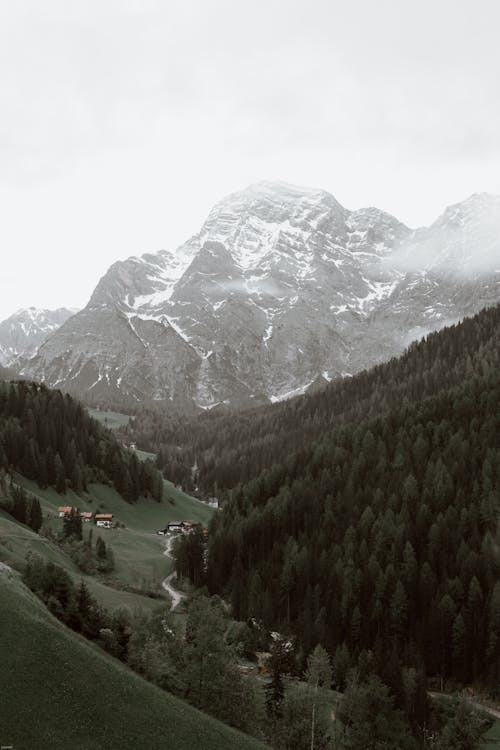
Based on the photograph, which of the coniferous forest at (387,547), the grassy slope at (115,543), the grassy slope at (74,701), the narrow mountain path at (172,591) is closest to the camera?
the grassy slope at (74,701)

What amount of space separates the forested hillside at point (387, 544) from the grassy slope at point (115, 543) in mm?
17847

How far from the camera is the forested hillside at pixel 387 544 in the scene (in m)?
109

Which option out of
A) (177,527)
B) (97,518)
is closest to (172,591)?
(97,518)

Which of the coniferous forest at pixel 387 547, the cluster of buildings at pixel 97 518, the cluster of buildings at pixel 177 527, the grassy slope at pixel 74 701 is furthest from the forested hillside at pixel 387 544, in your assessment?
the grassy slope at pixel 74 701

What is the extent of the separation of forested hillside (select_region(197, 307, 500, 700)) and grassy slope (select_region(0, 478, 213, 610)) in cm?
1785

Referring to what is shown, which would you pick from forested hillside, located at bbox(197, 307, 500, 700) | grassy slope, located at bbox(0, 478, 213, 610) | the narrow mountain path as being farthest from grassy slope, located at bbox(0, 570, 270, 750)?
the narrow mountain path

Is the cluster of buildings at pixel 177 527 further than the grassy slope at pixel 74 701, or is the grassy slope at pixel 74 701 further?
the cluster of buildings at pixel 177 527

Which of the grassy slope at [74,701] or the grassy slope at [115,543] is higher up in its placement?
the grassy slope at [74,701]

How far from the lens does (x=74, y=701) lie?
45781 mm

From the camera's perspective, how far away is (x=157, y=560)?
149 metres

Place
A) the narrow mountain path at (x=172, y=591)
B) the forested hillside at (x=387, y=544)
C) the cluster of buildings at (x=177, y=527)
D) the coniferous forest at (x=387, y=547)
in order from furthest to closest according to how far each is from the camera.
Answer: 1. the cluster of buildings at (x=177, y=527)
2. the narrow mountain path at (x=172, y=591)
3. the forested hillside at (x=387, y=544)
4. the coniferous forest at (x=387, y=547)

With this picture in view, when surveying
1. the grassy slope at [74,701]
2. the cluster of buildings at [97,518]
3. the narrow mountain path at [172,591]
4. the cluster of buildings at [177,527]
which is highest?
the grassy slope at [74,701]

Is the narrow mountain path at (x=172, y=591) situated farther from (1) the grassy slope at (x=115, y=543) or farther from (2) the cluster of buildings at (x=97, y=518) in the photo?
(2) the cluster of buildings at (x=97, y=518)

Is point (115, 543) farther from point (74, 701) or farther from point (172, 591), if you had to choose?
point (74, 701)
